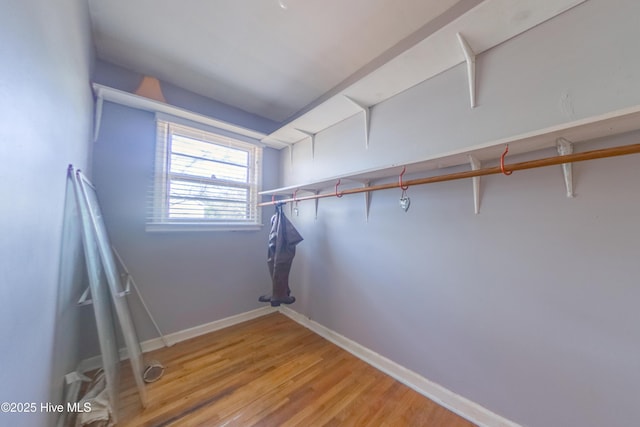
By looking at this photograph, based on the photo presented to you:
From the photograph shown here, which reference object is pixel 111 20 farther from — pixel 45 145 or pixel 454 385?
pixel 454 385

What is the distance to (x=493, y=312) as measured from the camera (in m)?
1.35

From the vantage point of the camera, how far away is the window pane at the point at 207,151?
237 cm

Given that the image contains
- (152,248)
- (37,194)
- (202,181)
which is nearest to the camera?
(37,194)

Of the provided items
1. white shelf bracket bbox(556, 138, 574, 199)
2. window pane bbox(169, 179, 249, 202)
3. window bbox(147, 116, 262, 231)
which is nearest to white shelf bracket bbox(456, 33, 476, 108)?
white shelf bracket bbox(556, 138, 574, 199)

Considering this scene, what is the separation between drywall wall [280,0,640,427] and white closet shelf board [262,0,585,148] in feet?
0.22

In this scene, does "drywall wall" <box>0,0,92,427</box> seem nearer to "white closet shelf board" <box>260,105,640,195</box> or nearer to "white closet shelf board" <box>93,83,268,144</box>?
"white closet shelf board" <box>93,83,268,144</box>

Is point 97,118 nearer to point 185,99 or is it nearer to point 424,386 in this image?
point 185,99

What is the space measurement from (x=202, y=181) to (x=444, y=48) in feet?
8.13

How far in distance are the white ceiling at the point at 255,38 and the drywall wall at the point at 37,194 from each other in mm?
456

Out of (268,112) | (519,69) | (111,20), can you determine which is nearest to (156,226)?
(111,20)

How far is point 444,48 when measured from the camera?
1.39m

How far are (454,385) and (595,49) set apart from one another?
205 cm

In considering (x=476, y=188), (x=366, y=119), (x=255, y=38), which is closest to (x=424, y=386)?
(x=476, y=188)

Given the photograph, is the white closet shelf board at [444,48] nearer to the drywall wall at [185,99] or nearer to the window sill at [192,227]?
the drywall wall at [185,99]
